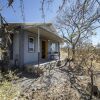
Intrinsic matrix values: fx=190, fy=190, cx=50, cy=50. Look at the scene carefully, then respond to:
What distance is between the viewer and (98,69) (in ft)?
64.1

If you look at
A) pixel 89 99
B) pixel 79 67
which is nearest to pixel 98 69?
pixel 79 67

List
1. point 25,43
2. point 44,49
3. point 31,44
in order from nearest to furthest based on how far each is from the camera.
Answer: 1. point 25,43
2. point 31,44
3. point 44,49

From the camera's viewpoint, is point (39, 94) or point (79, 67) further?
point (79, 67)

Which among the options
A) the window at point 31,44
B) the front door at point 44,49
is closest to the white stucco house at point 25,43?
the window at point 31,44

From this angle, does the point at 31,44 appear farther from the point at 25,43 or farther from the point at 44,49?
the point at 44,49

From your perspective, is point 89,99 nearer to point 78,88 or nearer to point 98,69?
point 78,88

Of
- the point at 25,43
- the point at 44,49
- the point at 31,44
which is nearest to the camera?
the point at 25,43

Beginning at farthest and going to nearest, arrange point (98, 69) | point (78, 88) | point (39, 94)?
point (98, 69) < point (78, 88) < point (39, 94)

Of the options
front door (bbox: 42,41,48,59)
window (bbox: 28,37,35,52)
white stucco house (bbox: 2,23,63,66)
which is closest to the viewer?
white stucco house (bbox: 2,23,63,66)

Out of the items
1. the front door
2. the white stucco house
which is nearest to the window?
the white stucco house

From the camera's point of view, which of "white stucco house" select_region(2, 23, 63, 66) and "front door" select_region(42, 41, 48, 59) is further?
"front door" select_region(42, 41, 48, 59)

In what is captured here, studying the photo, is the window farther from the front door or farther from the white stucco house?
the front door

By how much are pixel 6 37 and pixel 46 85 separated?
16.9 ft

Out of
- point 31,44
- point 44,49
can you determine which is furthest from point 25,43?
point 44,49
